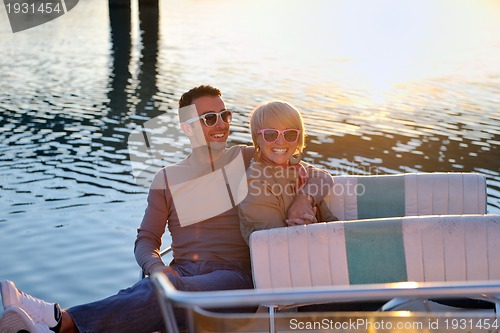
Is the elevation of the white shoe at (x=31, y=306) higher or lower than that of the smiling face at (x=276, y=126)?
lower

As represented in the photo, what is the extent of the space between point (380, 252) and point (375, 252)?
21 millimetres

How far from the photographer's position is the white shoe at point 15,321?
10.9 feet

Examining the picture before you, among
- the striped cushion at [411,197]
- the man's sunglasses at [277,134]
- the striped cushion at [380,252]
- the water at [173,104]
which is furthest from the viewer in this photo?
the water at [173,104]

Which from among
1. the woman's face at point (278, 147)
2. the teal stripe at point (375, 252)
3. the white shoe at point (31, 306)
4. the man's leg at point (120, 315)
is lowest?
the man's leg at point (120, 315)

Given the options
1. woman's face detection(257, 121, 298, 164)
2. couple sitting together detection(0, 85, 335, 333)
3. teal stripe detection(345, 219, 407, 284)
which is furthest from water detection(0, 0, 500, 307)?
teal stripe detection(345, 219, 407, 284)

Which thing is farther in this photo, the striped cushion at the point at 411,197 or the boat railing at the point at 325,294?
the striped cushion at the point at 411,197

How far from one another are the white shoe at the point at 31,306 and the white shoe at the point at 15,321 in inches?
1.6

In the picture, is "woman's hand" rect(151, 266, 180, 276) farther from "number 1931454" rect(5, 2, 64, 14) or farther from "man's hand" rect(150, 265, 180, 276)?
"number 1931454" rect(5, 2, 64, 14)

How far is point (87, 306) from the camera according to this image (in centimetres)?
360

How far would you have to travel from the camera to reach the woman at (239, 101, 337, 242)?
3963 millimetres

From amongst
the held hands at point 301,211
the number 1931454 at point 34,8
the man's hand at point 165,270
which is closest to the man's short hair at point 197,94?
the held hands at point 301,211

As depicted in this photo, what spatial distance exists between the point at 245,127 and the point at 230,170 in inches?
282

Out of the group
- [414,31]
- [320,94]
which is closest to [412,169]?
[320,94]

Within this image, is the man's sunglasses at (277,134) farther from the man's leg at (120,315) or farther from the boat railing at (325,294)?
the boat railing at (325,294)
